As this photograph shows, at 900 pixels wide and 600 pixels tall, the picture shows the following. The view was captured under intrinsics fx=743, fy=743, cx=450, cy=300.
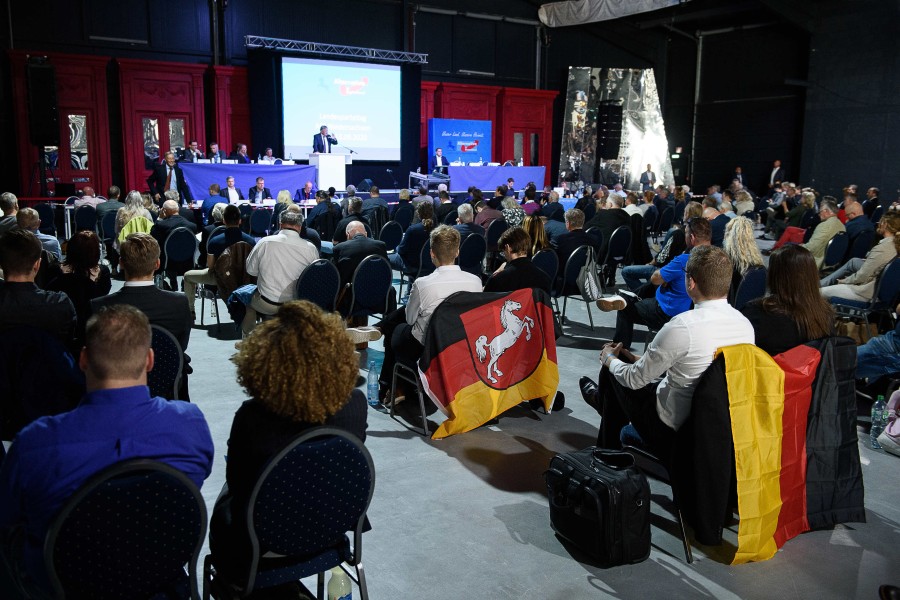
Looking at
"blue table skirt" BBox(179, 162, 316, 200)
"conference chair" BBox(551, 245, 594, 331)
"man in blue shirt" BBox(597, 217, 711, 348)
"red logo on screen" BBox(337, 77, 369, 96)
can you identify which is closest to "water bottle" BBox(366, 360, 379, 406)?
"man in blue shirt" BBox(597, 217, 711, 348)

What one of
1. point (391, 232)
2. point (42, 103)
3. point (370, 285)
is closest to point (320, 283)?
point (370, 285)

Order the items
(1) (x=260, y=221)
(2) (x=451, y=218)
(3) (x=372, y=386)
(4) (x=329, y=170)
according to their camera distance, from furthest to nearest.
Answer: (4) (x=329, y=170), (1) (x=260, y=221), (2) (x=451, y=218), (3) (x=372, y=386)

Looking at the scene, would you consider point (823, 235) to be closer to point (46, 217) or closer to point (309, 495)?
point (309, 495)

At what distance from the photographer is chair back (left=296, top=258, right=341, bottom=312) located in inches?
214

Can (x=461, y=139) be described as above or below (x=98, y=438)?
above

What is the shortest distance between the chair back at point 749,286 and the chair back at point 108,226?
7.41m

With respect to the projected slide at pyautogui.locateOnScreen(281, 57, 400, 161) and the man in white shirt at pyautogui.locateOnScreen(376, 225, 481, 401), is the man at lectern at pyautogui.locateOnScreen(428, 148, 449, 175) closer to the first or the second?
the projected slide at pyautogui.locateOnScreen(281, 57, 400, 161)

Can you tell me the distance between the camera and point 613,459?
3.08 meters

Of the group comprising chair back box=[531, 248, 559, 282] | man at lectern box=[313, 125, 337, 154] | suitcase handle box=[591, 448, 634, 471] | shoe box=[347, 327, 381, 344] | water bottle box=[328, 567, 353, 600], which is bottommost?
water bottle box=[328, 567, 353, 600]

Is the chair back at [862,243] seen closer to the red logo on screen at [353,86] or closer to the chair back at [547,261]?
the chair back at [547,261]

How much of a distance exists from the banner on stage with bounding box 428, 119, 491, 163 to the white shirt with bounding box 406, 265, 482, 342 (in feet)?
47.3

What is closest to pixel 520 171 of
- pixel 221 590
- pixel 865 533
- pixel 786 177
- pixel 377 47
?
pixel 377 47

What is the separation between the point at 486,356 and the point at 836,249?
535 centimetres

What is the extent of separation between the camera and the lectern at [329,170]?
14906mm
